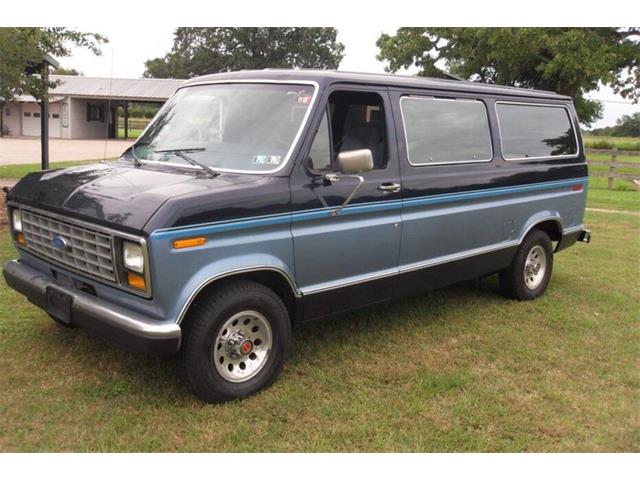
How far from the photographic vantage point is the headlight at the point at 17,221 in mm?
4340

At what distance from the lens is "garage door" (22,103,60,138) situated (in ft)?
126

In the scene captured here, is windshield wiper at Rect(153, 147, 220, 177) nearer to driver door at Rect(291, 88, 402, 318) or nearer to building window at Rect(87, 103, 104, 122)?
driver door at Rect(291, 88, 402, 318)

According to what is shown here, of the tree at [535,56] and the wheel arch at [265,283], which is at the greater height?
the tree at [535,56]

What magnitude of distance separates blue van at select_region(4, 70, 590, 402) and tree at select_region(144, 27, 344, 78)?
57117 mm

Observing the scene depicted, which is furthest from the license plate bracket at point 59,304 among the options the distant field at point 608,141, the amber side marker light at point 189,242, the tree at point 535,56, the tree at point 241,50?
the tree at point 241,50

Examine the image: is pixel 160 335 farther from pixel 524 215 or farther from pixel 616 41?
pixel 616 41

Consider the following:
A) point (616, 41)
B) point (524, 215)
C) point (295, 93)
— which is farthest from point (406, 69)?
point (295, 93)

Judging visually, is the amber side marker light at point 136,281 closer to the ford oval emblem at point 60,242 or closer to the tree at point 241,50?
the ford oval emblem at point 60,242

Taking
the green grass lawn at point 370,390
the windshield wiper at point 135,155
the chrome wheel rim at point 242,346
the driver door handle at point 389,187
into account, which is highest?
the windshield wiper at point 135,155

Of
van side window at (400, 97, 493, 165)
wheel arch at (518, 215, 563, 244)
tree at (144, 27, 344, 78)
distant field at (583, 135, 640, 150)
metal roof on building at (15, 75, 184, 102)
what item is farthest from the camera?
tree at (144, 27, 344, 78)

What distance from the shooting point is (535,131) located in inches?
240

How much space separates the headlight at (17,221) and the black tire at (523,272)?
4556mm

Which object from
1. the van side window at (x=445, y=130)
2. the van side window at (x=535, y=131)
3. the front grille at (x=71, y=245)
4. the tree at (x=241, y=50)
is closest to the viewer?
the front grille at (x=71, y=245)

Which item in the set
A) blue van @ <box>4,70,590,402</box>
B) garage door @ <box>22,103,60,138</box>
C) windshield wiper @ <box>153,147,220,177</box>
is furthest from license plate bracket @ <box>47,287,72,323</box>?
garage door @ <box>22,103,60,138</box>
